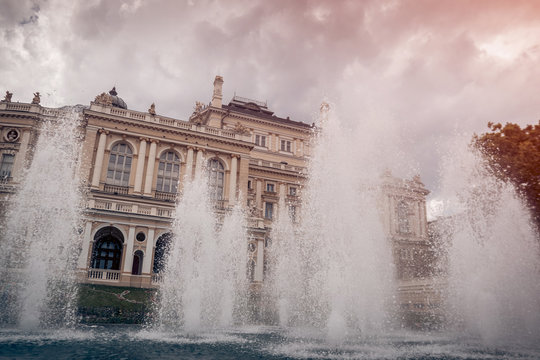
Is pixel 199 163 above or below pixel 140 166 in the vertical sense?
above

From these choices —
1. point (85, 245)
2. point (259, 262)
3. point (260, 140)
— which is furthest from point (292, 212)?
point (85, 245)

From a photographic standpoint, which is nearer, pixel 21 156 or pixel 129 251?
pixel 129 251

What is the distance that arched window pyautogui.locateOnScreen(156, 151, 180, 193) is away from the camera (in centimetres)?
3716

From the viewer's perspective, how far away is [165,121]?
38.3 m

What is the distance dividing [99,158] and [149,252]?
35.9ft

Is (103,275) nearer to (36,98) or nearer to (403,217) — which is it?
(36,98)

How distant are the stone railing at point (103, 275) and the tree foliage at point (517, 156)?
27.0 m

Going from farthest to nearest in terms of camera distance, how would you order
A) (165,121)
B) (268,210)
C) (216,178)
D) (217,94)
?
(217,94) < (268,210) < (216,178) < (165,121)

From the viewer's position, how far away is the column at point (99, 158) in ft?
112

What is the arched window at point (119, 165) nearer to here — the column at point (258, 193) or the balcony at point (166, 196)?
the balcony at point (166, 196)

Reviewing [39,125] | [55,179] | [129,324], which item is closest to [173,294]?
[129,324]

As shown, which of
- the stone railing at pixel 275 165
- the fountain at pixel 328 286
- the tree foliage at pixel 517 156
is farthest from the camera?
the stone railing at pixel 275 165

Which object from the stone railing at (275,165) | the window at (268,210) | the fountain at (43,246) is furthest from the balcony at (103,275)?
the stone railing at (275,165)

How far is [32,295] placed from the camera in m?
14.5
